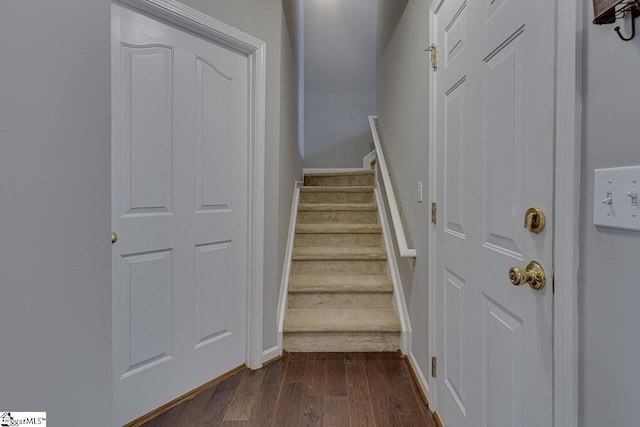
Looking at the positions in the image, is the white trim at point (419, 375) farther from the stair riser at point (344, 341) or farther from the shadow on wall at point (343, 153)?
the shadow on wall at point (343, 153)

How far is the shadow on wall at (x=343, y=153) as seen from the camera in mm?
4570

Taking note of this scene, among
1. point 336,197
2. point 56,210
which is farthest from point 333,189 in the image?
point 56,210

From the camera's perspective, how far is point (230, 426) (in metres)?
1.47

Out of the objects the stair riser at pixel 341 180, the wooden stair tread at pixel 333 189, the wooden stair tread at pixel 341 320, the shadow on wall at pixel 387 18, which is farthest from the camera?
the stair riser at pixel 341 180

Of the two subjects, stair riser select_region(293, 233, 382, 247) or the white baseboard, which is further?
stair riser select_region(293, 233, 382, 247)

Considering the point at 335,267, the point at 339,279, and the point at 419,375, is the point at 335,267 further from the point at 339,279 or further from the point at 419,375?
the point at 419,375

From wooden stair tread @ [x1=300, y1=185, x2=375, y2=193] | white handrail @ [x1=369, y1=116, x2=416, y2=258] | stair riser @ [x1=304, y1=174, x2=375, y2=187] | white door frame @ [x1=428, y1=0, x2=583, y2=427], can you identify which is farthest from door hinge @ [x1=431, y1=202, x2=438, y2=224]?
stair riser @ [x1=304, y1=174, x2=375, y2=187]

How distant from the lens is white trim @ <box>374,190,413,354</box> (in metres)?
2.07

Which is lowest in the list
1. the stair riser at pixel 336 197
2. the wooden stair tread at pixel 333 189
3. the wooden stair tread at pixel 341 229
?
the wooden stair tread at pixel 341 229

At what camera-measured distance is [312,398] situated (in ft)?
5.47

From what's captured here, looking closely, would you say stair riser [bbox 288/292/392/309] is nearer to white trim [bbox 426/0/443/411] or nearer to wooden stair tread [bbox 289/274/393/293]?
wooden stair tread [bbox 289/274/393/293]

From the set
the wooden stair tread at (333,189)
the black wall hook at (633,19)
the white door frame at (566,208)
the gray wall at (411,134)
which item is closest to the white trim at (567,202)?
the white door frame at (566,208)

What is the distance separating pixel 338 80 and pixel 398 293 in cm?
337

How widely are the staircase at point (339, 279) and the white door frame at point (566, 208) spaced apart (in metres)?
1.53
